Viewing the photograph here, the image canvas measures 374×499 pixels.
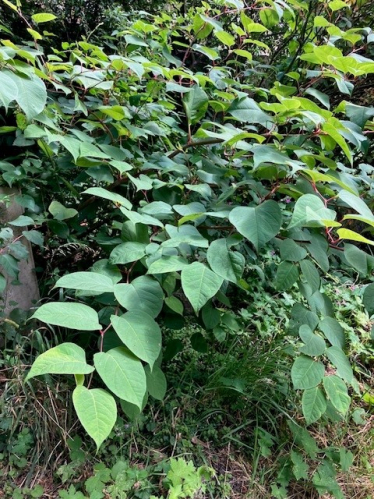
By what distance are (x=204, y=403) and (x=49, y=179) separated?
1125mm

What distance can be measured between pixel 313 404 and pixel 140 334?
1.92 feet

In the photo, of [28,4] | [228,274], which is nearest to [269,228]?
[228,274]

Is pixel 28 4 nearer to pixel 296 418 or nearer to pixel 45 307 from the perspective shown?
pixel 45 307

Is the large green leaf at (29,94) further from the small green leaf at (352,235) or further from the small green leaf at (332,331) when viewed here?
the small green leaf at (332,331)

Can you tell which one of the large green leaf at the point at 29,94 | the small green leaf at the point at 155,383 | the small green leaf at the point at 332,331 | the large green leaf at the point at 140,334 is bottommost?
the small green leaf at the point at 155,383

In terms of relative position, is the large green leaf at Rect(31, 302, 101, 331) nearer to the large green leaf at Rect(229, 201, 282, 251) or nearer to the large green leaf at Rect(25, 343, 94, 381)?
the large green leaf at Rect(25, 343, 94, 381)

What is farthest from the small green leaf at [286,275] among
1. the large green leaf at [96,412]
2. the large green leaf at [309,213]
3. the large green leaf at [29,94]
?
the large green leaf at [29,94]

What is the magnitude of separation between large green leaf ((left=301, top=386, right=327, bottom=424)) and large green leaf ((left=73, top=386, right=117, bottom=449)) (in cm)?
61

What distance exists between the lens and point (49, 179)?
57.1 inches

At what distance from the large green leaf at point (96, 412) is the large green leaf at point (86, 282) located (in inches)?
8.3

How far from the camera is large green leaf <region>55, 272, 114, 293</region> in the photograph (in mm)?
770

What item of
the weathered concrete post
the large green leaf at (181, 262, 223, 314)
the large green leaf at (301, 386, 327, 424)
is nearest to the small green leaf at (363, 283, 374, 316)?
the large green leaf at (301, 386, 327, 424)

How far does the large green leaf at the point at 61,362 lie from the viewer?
0.62 metres

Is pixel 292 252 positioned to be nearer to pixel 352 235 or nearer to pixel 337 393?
pixel 352 235
